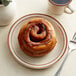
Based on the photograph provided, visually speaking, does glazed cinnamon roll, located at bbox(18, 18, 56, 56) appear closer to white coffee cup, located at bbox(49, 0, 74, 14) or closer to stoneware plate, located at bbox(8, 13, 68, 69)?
stoneware plate, located at bbox(8, 13, 68, 69)

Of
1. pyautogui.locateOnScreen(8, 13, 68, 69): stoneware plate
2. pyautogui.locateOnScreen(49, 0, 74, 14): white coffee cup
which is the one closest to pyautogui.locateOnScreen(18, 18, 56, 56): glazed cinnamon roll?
pyautogui.locateOnScreen(8, 13, 68, 69): stoneware plate

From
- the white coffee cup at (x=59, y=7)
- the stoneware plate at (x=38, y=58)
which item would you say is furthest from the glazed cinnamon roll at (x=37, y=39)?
the white coffee cup at (x=59, y=7)

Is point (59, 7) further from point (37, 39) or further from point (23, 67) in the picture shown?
point (23, 67)

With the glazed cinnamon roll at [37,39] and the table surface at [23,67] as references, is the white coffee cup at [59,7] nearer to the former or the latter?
the table surface at [23,67]

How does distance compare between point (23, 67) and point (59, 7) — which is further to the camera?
point (59, 7)

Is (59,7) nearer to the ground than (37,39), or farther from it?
farther from it

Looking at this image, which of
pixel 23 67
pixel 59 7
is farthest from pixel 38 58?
pixel 59 7
